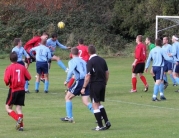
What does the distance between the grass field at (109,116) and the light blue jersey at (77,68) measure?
1.20 m

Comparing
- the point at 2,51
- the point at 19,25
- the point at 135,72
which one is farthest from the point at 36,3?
the point at 135,72

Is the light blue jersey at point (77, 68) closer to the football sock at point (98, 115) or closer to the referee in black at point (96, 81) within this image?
the referee in black at point (96, 81)

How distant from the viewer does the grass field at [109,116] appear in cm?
1233

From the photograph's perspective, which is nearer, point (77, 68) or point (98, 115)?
point (98, 115)

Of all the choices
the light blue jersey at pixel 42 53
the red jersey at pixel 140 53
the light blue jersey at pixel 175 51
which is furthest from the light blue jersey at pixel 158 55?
the light blue jersey at pixel 42 53

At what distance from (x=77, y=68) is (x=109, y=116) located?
2055 mm

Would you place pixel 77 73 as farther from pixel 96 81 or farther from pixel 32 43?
pixel 32 43

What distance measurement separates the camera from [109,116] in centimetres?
1509

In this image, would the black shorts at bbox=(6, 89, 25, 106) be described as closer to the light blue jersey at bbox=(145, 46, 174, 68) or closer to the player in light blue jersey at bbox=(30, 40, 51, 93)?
the light blue jersey at bbox=(145, 46, 174, 68)

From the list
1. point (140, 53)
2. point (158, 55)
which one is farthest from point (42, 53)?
point (158, 55)

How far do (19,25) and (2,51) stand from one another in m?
3.78

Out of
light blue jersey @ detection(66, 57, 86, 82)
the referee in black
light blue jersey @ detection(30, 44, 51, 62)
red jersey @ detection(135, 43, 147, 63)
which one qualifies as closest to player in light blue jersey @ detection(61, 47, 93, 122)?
light blue jersey @ detection(66, 57, 86, 82)

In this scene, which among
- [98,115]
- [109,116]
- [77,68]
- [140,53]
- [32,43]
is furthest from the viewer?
[32,43]

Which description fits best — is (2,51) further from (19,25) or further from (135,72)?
(135,72)
